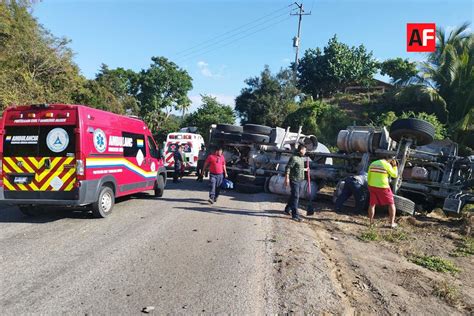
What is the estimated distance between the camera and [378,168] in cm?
833

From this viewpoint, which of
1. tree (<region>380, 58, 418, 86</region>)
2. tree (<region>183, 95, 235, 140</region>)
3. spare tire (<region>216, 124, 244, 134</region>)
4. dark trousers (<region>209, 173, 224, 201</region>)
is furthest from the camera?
tree (<region>183, 95, 235, 140</region>)

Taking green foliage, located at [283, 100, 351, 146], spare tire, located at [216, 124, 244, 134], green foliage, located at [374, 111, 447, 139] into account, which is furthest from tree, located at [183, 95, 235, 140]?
spare tire, located at [216, 124, 244, 134]

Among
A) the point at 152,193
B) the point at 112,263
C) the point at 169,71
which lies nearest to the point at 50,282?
the point at 112,263

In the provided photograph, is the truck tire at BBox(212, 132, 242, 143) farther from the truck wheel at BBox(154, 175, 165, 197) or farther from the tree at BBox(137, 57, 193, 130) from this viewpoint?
the tree at BBox(137, 57, 193, 130)

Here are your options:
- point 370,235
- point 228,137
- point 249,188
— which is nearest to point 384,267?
point 370,235

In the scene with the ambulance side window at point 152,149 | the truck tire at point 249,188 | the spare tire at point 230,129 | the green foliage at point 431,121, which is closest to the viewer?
the ambulance side window at point 152,149

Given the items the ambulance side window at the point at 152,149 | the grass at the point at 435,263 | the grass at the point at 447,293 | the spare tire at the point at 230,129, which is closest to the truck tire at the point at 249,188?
the spare tire at the point at 230,129

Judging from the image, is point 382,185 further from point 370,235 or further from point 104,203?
point 104,203

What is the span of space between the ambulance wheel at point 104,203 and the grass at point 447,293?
6.23 metres

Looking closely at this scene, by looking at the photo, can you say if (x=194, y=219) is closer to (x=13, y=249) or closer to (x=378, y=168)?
(x=13, y=249)

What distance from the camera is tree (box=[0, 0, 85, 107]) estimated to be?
19.5 meters

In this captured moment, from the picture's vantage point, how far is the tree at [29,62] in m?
19.5

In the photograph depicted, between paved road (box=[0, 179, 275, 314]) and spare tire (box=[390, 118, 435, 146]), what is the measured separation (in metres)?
3.82

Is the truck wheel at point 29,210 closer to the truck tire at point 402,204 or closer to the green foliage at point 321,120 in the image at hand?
the truck tire at point 402,204
